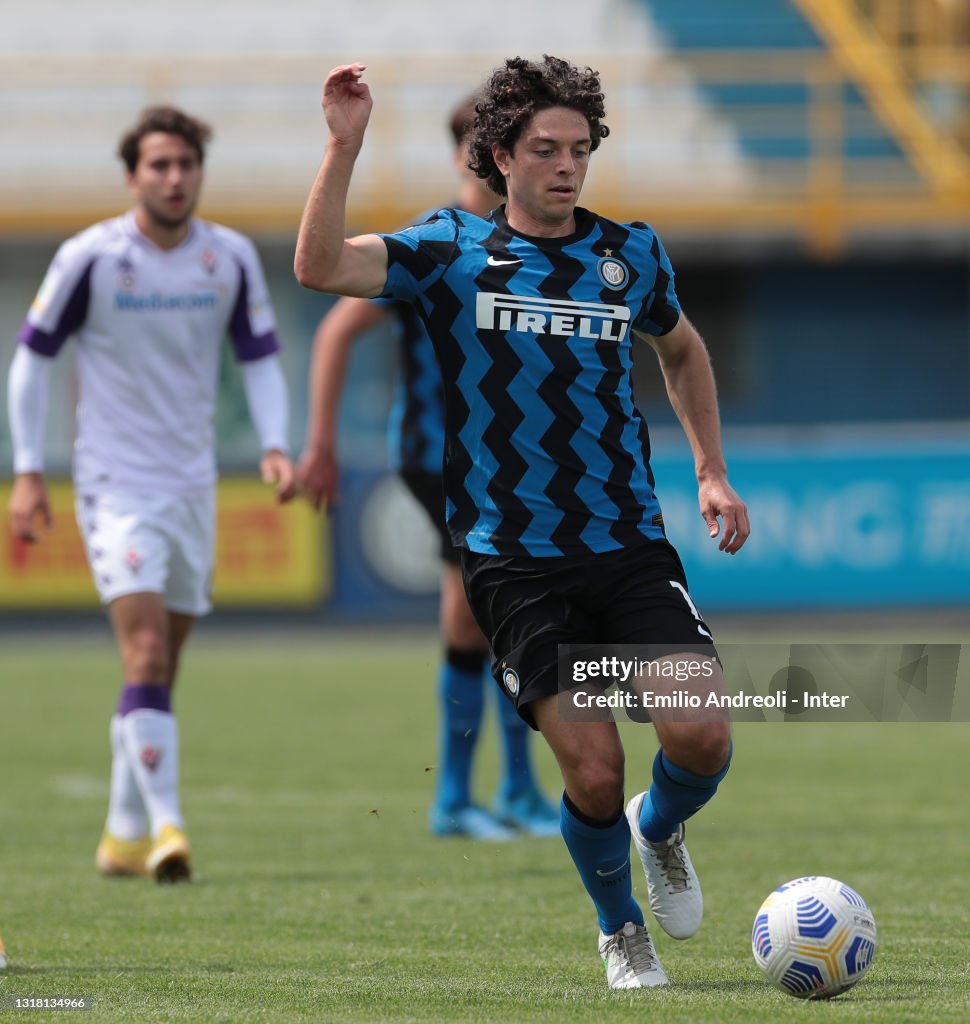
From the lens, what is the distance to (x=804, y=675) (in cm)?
514

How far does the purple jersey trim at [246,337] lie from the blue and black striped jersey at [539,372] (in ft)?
8.21

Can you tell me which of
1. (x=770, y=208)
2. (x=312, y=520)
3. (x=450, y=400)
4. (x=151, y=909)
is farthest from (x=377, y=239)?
(x=770, y=208)

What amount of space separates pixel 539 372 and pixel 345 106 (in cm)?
71

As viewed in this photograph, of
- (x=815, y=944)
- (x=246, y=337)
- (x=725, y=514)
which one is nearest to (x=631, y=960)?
(x=815, y=944)

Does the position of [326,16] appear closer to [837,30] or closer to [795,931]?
[837,30]

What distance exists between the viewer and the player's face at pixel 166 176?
6.58 meters

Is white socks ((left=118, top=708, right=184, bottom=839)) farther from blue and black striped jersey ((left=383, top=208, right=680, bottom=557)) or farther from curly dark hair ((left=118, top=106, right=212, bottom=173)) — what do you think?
blue and black striped jersey ((left=383, top=208, right=680, bottom=557))

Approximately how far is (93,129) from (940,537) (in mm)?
10512

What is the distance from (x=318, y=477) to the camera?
273 inches

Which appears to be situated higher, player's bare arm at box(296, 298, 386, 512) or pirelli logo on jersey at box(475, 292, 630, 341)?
pirelli logo on jersey at box(475, 292, 630, 341)

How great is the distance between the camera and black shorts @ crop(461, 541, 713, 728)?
170 inches

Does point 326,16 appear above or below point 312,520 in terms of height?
above

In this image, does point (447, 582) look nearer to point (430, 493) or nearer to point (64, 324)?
point (430, 493)

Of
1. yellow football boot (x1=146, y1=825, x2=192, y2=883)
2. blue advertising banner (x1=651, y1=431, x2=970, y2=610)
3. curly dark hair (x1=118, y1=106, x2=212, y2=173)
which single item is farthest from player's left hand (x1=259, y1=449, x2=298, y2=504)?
blue advertising banner (x1=651, y1=431, x2=970, y2=610)
